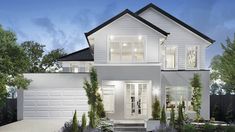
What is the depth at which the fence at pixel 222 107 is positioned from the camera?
108 ft

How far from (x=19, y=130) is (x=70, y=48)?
26.3m

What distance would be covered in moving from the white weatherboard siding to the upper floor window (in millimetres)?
3283

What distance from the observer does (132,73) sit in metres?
26.8

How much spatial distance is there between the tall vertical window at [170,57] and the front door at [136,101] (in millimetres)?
4753

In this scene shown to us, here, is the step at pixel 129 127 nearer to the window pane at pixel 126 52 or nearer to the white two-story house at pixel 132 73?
the white two-story house at pixel 132 73

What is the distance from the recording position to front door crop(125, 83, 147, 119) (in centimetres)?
2711

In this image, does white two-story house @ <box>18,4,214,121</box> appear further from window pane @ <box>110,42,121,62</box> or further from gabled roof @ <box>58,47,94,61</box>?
gabled roof @ <box>58,47,94,61</box>

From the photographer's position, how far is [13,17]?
1348 inches

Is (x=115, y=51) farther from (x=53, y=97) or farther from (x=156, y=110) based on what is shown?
(x=53, y=97)

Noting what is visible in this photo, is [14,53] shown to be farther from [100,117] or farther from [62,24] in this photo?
[62,24]

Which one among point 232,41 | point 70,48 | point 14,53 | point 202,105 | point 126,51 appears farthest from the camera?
point 70,48

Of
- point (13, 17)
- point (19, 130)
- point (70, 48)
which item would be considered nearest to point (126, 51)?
point (19, 130)

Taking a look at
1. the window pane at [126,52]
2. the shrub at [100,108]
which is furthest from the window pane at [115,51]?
the shrub at [100,108]

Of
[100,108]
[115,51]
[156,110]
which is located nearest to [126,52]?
[115,51]
